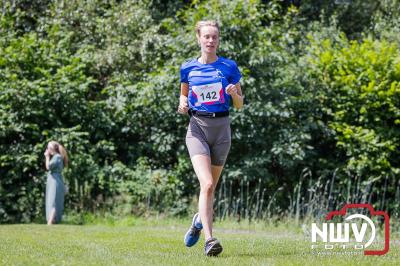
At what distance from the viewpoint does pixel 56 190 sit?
12.1 metres

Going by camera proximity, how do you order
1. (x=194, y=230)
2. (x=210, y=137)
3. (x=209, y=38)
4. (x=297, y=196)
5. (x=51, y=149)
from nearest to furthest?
(x=209, y=38), (x=210, y=137), (x=194, y=230), (x=51, y=149), (x=297, y=196)

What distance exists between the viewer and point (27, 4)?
16406mm

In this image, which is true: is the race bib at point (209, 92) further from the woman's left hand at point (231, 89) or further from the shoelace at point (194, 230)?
the shoelace at point (194, 230)

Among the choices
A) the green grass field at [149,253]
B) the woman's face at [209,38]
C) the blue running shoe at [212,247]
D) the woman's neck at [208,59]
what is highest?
the woman's face at [209,38]

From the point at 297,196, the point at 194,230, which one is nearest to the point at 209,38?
the point at 194,230

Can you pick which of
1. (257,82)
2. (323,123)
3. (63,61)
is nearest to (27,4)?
(63,61)

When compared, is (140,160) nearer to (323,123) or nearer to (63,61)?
(63,61)

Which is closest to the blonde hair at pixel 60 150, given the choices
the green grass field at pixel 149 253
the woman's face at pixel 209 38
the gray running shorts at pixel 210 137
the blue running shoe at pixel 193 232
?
the green grass field at pixel 149 253

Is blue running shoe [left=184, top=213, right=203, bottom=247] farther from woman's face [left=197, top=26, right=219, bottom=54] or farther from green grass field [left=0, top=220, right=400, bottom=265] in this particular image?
woman's face [left=197, top=26, right=219, bottom=54]

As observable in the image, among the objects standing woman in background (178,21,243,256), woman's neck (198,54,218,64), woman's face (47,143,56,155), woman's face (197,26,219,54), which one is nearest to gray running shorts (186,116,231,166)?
standing woman in background (178,21,243,256)

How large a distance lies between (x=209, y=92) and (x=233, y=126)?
6.89m

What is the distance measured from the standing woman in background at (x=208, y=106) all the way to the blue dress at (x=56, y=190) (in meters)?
6.25

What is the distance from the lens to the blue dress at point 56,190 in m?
12.0

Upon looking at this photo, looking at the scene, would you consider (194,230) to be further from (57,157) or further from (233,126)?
(233,126)
